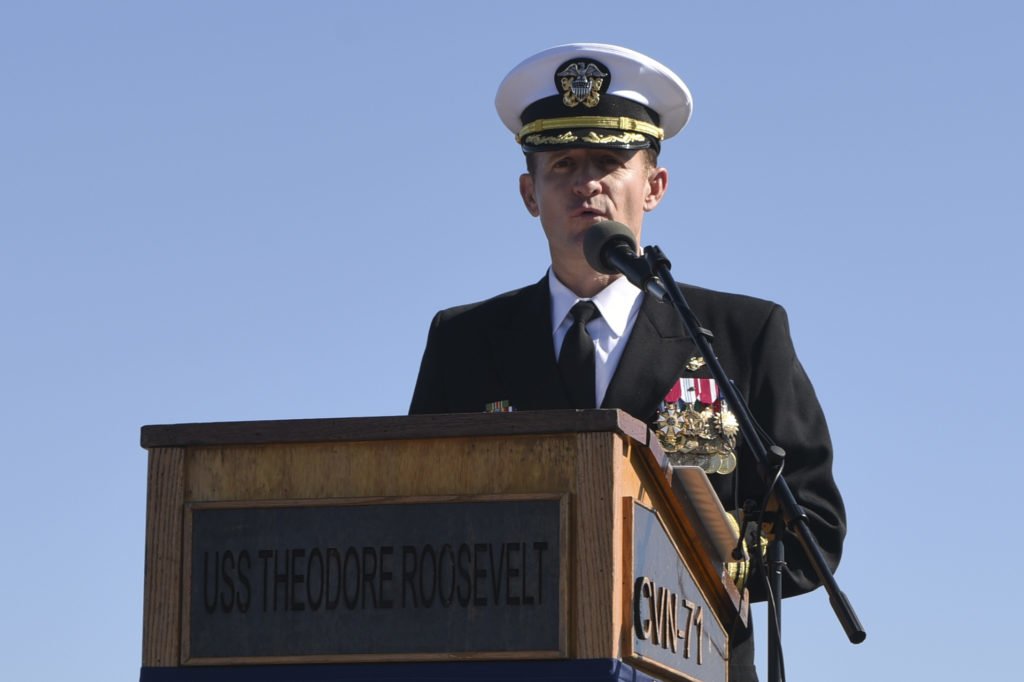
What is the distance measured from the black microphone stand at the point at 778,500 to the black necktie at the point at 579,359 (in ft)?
4.30

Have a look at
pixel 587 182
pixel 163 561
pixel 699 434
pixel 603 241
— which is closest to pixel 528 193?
pixel 587 182

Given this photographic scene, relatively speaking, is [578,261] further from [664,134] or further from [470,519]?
[470,519]

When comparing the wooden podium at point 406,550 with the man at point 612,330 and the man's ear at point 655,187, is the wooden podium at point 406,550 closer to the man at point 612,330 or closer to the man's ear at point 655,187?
the man at point 612,330

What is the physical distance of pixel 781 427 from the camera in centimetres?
529

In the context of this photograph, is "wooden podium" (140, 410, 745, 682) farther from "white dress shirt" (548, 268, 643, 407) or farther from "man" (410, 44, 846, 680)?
"white dress shirt" (548, 268, 643, 407)

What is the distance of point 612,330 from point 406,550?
88.3 inches

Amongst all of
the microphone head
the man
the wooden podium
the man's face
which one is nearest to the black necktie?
the man

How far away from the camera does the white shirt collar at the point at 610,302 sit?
5.54m

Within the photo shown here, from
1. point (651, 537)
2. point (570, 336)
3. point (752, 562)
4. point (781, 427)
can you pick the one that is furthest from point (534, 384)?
point (651, 537)

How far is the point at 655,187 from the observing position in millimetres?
5824

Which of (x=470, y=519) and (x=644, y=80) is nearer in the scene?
(x=470, y=519)

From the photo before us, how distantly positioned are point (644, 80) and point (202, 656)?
2.92m

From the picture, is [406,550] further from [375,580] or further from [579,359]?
[579,359]

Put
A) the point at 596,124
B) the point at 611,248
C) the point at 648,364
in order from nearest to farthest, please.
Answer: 1. the point at 611,248
2. the point at 648,364
3. the point at 596,124
